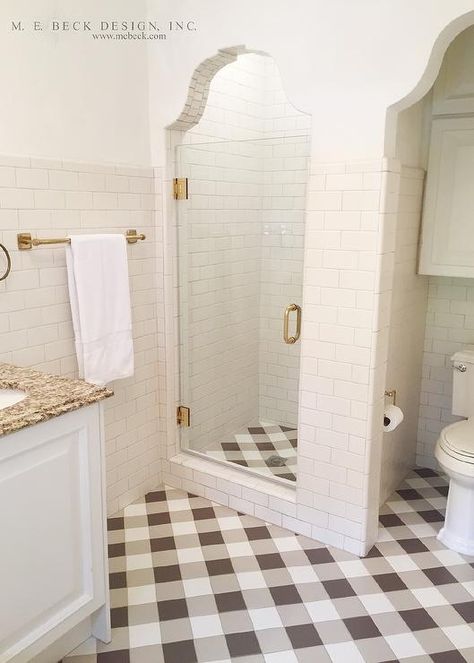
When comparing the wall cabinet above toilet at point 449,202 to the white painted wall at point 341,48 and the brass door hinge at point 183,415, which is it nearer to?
the white painted wall at point 341,48

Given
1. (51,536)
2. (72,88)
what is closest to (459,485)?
(51,536)

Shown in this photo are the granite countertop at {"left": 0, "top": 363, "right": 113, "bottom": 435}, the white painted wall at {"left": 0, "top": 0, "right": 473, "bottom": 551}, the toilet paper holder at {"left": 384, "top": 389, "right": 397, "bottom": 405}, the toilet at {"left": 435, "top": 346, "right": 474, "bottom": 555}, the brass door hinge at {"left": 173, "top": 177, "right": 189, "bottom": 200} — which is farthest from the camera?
the brass door hinge at {"left": 173, "top": 177, "right": 189, "bottom": 200}

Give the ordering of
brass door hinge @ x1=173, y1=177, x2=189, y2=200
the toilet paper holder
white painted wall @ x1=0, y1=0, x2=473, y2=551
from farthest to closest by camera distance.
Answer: brass door hinge @ x1=173, y1=177, x2=189, y2=200, the toilet paper holder, white painted wall @ x1=0, y1=0, x2=473, y2=551

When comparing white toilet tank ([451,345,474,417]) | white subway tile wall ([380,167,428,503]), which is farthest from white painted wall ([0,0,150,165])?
white toilet tank ([451,345,474,417])

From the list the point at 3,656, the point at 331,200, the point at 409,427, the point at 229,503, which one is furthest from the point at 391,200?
the point at 3,656

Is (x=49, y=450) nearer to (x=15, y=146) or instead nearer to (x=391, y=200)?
(x=15, y=146)

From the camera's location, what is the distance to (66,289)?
7.23ft

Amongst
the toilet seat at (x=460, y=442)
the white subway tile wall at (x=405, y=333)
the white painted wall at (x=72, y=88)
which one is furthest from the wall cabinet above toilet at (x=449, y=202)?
the white painted wall at (x=72, y=88)

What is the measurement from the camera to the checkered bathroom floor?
71.2 inches

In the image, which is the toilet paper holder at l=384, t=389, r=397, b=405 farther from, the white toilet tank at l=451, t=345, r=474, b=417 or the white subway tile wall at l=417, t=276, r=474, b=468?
the white subway tile wall at l=417, t=276, r=474, b=468

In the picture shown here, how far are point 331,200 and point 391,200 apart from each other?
0.72 feet

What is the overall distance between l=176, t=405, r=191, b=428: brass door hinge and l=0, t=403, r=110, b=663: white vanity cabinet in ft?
3.52

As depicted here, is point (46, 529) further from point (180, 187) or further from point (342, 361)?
point (180, 187)

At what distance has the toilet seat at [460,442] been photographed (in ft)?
7.45
